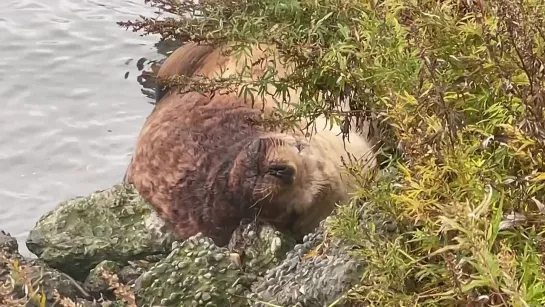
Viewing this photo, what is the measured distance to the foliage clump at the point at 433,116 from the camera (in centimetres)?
130

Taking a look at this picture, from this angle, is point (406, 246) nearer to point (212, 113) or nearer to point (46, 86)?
point (212, 113)

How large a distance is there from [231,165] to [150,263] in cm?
47

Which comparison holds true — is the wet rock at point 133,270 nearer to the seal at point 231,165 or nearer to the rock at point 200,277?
the seal at point 231,165

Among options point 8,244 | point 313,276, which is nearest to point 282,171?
point 313,276

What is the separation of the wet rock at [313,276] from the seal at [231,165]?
0.22m

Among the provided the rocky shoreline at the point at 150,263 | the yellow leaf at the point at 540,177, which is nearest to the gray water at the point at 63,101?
the rocky shoreline at the point at 150,263

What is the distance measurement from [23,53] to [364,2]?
3312 mm

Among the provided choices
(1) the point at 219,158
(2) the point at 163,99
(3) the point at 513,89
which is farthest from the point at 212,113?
(3) the point at 513,89

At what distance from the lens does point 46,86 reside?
14.8ft

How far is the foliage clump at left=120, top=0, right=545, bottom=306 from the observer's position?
1305mm

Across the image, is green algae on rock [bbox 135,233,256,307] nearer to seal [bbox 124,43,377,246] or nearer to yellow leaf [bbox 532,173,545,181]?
seal [bbox 124,43,377,246]

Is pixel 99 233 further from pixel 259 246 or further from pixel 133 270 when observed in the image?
pixel 259 246

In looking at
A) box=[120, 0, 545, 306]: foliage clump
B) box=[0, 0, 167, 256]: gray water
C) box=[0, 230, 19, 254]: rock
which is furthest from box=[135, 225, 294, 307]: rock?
box=[0, 0, 167, 256]: gray water

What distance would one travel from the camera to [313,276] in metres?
1.88
